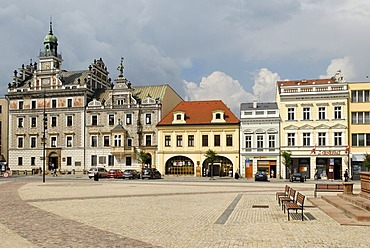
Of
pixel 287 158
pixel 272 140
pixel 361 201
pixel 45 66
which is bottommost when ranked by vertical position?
pixel 361 201

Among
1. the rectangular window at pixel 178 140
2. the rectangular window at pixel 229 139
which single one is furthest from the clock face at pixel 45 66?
the rectangular window at pixel 229 139

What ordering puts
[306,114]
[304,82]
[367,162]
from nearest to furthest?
[367,162] → [306,114] → [304,82]

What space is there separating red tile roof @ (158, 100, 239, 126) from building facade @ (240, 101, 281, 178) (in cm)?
214

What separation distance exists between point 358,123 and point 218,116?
55.5 feet

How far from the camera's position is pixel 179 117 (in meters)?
57.5

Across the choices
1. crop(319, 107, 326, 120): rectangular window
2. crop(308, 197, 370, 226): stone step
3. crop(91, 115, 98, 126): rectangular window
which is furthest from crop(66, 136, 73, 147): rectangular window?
crop(308, 197, 370, 226): stone step

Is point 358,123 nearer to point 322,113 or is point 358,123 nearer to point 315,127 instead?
point 322,113

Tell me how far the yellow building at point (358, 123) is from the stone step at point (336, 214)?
107 feet

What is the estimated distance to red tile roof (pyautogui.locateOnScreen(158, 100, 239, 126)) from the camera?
185 feet

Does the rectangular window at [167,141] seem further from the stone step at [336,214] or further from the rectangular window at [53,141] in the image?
the stone step at [336,214]

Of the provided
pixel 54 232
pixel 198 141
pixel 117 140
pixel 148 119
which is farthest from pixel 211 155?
pixel 54 232

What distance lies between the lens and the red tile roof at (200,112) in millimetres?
56531

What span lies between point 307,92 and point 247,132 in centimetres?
867

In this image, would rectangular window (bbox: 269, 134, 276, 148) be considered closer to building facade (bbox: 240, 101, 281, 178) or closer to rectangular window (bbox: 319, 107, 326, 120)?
building facade (bbox: 240, 101, 281, 178)
